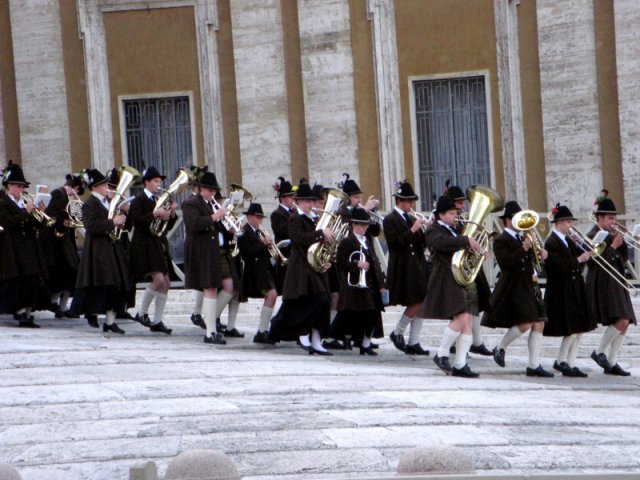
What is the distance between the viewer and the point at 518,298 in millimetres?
15242

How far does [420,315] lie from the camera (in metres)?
15.4

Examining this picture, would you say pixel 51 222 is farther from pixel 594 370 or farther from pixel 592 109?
pixel 592 109

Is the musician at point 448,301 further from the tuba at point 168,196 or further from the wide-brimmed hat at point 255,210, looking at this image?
the tuba at point 168,196

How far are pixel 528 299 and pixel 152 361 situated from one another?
12.0 feet

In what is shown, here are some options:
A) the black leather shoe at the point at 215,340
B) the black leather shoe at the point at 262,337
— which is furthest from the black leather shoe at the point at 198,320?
the black leather shoe at the point at 215,340

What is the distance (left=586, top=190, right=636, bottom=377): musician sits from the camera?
15648 mm

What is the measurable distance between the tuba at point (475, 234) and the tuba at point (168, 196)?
3.33 metres

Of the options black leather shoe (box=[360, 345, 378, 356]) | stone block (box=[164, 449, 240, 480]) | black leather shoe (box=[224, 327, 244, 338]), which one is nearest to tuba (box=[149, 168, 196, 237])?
black leather shoe (box=[224, 327, 244, 338])

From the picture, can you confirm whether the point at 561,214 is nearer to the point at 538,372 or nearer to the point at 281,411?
the point at 538,372

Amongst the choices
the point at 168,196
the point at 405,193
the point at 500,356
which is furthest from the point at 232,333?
the point at 500,356

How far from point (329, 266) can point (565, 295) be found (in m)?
2.34

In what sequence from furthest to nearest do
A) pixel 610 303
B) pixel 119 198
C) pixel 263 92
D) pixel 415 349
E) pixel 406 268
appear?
pixel 263 92 → pixel 119 198 → pixel 406 268 → pixel 415 349 → pixel 610 303

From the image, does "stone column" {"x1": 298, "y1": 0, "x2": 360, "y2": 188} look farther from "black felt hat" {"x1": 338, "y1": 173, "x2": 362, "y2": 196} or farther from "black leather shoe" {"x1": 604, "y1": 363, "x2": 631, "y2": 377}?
"black leather shoe" {"x1": 604, "y1": 363, "x2": 631, "y2": 377}

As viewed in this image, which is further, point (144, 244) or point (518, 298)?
point (144, 244)
